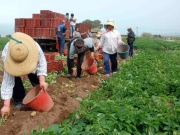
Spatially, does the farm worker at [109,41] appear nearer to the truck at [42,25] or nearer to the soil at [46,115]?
the soil at [46,115]

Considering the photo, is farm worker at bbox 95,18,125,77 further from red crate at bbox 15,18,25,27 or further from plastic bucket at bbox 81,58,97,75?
red crate at bbox 15,18,25,27

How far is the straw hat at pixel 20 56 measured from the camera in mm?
3152

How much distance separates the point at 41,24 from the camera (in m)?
12.7

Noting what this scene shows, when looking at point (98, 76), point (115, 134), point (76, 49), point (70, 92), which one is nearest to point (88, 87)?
point (70, 92)

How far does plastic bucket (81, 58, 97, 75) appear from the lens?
6.45 metres

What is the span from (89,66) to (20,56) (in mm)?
3924

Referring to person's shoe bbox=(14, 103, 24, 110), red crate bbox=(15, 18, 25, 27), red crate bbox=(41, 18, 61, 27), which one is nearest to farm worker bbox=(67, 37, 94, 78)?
person's shoe bbox=(14, 103, 24, 110)

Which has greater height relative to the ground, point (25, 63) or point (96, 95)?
point (25, 63)

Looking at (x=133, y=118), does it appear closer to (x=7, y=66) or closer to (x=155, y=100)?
(x=155, y=100)

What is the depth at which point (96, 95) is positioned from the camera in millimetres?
4371

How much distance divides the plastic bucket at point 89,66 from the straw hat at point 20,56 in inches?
123

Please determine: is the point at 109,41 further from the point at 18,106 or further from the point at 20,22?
the point at 20,22

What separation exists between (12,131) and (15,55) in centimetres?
89

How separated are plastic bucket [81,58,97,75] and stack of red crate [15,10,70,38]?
5912 millimetres
